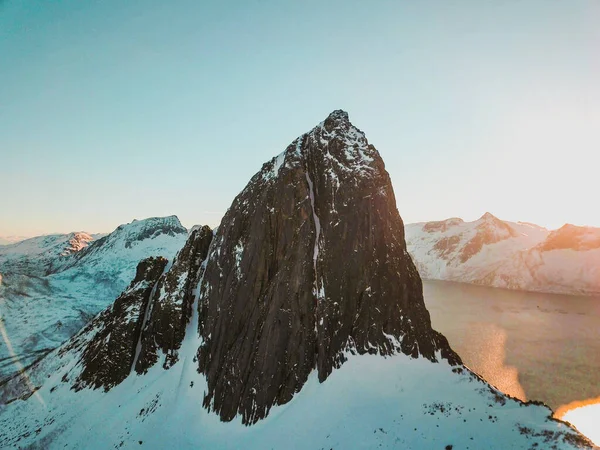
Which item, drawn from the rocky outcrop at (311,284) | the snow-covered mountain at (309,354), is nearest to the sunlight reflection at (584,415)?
the snow-covered mountain at (309,354)

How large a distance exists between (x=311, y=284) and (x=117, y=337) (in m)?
34.2

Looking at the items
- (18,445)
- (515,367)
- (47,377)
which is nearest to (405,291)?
(515,367)

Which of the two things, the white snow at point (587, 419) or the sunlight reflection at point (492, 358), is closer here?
the white snow at point (587, 419)

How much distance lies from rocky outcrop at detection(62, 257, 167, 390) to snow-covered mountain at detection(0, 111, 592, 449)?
1.45m

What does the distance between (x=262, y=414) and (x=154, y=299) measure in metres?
29.3

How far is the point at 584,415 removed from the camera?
1699 inches

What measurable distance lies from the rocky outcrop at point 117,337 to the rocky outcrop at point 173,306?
1.83 m

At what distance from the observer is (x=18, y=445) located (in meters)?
39.3

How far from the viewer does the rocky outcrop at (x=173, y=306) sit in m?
43.4

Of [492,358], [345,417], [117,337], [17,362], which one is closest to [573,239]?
[492,358]

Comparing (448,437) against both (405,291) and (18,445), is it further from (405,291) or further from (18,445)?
(18,445)

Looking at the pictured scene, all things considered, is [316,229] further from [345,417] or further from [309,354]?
[345,417]

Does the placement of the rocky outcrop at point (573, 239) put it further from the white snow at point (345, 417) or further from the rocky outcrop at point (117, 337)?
the rocky outcrop at point (117, 337)

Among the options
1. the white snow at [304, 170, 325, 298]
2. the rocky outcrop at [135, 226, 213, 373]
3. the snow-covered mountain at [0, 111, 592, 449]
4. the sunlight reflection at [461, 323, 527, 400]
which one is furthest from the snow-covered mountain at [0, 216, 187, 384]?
the sunlight reflection at [461, 323, 527, 400]
